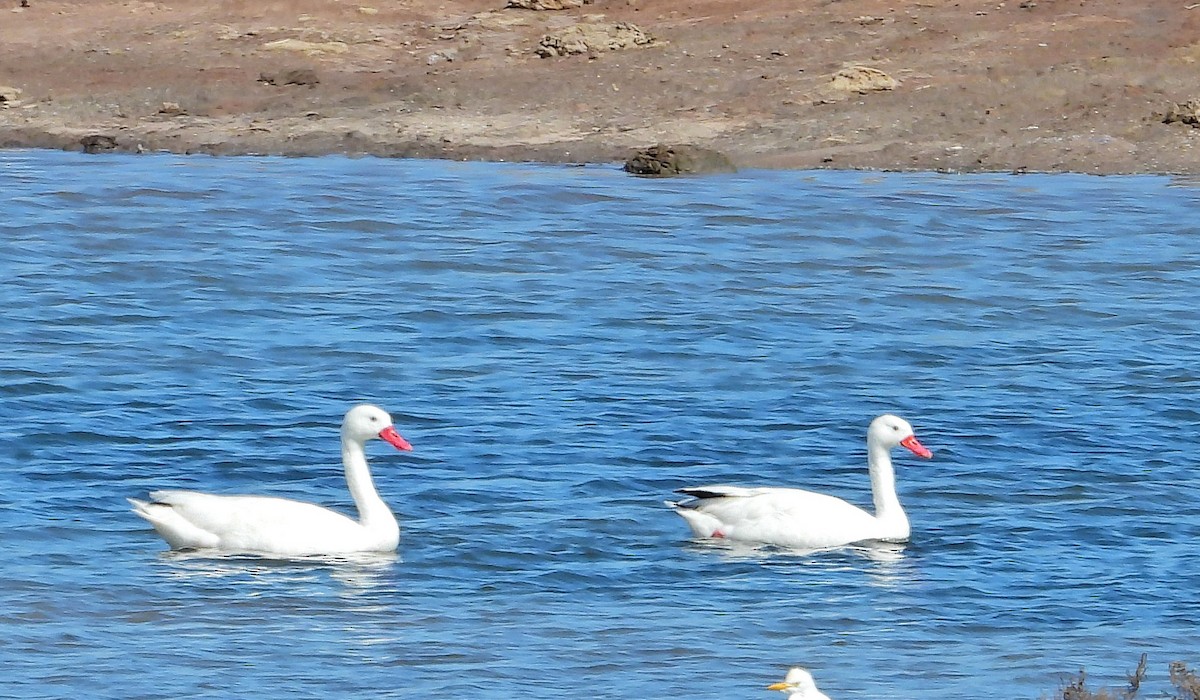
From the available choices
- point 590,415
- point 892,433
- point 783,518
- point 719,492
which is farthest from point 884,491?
point 590,415

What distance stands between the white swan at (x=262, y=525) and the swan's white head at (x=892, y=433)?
2.43m

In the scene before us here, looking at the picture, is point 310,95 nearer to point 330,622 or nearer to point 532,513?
point 532,513

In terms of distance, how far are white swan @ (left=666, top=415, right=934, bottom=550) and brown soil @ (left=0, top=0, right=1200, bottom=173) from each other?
10.9m

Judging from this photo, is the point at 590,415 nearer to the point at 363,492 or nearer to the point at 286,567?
the point at 363,492

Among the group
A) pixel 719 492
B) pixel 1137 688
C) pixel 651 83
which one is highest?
pixel 651 83

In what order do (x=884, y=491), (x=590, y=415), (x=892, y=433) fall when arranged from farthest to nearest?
1. (x=590, y=415)
2. (x=892, y=433)
3. (x=884, y=491)

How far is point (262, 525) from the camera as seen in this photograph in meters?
9.98

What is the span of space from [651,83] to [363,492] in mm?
13177

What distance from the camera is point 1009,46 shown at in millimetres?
22953

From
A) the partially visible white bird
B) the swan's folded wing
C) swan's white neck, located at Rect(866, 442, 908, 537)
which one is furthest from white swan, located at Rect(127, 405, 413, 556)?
the partially visible white bird

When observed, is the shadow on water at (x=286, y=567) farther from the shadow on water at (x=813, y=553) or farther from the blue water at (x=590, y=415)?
the shadow on water at (x=813, y=553)

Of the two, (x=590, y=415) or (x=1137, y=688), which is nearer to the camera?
(x=1137, y=688)

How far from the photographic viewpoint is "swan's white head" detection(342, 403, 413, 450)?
1073 centimetres

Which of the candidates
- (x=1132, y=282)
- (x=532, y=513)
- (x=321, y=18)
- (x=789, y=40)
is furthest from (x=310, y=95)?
(x=532, y=513)
